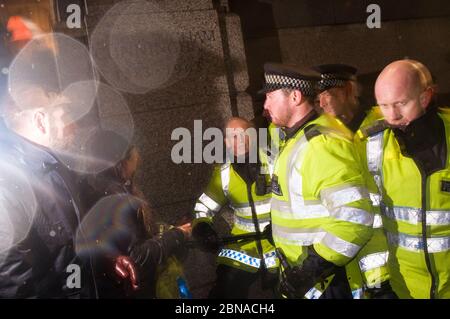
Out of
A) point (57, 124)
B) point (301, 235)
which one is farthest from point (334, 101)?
point (57, 124)

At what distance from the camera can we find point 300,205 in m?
2.60

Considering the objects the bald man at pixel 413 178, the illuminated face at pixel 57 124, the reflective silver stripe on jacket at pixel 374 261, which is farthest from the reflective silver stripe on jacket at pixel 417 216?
the illuminated face at pixel 57 124

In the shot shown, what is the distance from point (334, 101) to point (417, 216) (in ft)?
5.08

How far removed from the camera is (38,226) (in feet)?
7.39

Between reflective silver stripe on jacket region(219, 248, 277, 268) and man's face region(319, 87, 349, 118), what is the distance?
4.12 feet

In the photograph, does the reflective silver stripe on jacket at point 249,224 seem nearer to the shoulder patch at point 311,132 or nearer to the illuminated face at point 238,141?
the illuminated face at point 238,141

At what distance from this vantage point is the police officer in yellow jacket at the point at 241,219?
11.9 feet

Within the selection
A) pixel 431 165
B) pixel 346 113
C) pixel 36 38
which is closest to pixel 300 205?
pixel 431 165

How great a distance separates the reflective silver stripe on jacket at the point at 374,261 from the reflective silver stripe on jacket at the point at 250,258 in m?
1.02

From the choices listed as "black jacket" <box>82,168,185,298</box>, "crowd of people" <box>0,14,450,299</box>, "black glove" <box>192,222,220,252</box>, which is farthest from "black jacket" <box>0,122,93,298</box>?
"black glove" <box>192,222,220,252</box>

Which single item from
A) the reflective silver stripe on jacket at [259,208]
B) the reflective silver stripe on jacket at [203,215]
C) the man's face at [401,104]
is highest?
the man's face at [401,104]

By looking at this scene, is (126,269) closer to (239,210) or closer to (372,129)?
(239,210)

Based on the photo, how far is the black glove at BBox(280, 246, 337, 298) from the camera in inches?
96.7

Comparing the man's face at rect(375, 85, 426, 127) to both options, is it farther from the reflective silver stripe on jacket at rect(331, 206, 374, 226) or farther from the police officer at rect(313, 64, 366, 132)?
the police officer at rect(313, 64, 366, 132)
